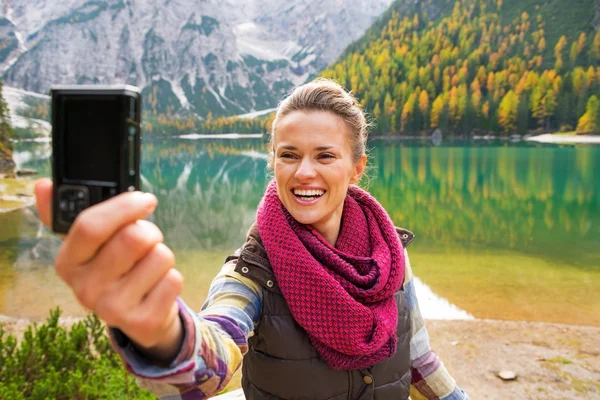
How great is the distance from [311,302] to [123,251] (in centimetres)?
106

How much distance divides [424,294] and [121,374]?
793cm

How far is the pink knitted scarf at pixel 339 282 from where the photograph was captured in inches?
66.6

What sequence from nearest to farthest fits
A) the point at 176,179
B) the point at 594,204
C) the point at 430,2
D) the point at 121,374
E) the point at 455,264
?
the point at 121,374
the point at 455,264
the point at 594,204
the point at 176,179
the point at 430,2

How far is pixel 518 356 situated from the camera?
6.74m

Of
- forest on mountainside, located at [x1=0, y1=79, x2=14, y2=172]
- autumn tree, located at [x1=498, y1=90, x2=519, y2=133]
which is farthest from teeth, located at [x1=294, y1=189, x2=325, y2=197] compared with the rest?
autumn tree, located at [x1=498, y1=90, x2=519, y2=133]

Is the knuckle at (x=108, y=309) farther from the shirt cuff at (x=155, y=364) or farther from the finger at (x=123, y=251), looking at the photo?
the shirt cuff at (x=155, y=364)

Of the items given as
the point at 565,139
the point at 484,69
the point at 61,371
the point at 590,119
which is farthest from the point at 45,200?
the point at 484,69

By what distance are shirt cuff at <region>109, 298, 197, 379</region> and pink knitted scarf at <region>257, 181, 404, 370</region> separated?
0.75m

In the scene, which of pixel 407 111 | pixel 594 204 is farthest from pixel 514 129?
pixel 594 204

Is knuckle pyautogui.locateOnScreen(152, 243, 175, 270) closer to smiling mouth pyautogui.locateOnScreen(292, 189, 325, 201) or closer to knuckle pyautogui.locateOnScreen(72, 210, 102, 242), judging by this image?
knuckle pyautogui.locateOnScreen(72, 210, 102, 242)

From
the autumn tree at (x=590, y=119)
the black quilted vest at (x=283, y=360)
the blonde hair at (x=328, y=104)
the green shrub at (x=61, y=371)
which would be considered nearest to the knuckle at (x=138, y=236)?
the black quilted vest at (x=283, y=360)

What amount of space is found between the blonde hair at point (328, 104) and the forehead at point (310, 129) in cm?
3

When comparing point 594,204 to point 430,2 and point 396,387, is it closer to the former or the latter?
point 396,387

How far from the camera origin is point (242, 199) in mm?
29234
